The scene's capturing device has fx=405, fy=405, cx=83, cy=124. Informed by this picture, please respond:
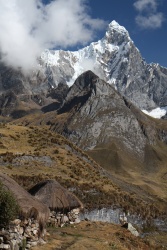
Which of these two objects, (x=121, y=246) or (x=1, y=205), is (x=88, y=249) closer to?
(x=121, y=246)

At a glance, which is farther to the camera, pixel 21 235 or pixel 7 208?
pixel 21 235

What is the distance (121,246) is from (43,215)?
6.94 metres

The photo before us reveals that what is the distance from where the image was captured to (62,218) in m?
39.7

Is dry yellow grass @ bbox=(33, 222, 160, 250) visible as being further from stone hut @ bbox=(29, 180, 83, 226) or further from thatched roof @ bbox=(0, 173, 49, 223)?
thatched roof @ bbox=(0, 173, 49, 223)

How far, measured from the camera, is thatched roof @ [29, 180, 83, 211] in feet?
129

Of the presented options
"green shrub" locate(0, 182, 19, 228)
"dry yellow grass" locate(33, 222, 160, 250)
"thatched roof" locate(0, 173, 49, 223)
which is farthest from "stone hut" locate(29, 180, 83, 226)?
"green shrub" locate(0, 182, 19, 228)

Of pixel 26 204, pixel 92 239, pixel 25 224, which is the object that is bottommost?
pixel 92 239

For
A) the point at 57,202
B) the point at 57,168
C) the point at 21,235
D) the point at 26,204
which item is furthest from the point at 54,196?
the point at 57,168

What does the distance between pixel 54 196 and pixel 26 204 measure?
9.64m

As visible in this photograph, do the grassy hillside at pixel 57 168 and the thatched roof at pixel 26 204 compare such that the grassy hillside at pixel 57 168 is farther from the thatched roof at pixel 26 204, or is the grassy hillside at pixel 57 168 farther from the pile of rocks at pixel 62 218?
the thatched roof at pixel 26 204

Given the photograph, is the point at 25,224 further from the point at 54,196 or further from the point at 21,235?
the point at 54,196

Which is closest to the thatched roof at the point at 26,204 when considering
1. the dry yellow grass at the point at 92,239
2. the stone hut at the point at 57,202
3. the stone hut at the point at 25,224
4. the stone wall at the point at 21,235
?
the stone hut at the point at 25,224

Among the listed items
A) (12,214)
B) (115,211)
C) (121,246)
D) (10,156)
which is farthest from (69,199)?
(10,156)

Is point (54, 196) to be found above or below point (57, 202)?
above
